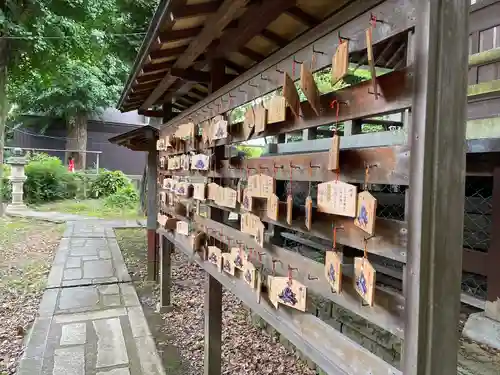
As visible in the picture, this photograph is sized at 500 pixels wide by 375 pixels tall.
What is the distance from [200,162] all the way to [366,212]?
199 cm

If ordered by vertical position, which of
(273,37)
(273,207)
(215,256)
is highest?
(273,37)

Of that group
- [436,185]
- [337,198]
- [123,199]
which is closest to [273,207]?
[337,198]

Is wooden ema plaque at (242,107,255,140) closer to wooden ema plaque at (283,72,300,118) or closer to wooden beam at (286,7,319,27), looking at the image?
wooden ema plaque at (283,72,300,118)

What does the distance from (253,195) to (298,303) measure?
26.3 inches

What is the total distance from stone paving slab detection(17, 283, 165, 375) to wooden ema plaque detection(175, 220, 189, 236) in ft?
4.02

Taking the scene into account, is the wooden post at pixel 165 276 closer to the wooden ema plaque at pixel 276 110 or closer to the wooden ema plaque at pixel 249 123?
the wooden ema plaque at pixel 249 123

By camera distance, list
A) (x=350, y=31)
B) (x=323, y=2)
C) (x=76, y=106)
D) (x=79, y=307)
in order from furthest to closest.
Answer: (x=76, y=106) → (x=79, y=307) → (x=323, y=2) → (x=350, y=31)

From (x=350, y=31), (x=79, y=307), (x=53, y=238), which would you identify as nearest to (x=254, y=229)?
(x=350, y=31)

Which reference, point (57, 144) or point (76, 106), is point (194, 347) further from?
point (57, 144)

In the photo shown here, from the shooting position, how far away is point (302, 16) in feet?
7.53

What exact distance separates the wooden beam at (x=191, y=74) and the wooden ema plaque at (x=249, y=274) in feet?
5.79

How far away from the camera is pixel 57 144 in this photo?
18.8 m

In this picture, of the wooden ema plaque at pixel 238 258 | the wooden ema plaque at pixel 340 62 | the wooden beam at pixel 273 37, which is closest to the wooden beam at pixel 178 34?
the wooden beam at pixel 273 37

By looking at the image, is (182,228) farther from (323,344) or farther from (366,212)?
(366,212)
